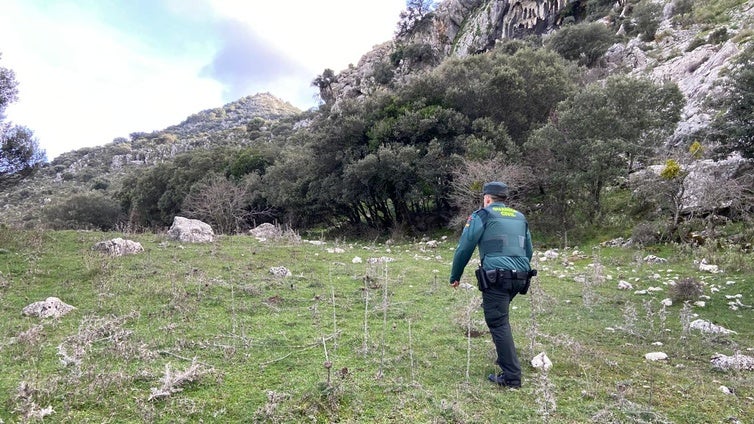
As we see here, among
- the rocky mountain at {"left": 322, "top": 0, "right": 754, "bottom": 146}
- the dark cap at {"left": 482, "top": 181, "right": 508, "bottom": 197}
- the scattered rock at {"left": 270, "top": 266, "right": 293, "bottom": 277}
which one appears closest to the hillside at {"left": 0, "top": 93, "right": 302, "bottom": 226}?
the rocky mountain at {"left": 322, "top": 0, "right": 754, "bottom": 146}

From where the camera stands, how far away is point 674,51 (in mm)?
31281

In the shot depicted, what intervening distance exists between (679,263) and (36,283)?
14.8 m

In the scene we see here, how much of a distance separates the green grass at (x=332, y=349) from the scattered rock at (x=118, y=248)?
1.07m

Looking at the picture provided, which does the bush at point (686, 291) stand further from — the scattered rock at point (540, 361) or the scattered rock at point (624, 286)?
the scattered rock at point (540, 361)

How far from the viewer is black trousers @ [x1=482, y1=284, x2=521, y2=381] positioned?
4266 mm

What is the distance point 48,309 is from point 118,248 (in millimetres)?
5176

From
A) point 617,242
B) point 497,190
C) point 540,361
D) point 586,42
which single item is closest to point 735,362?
point 540,361

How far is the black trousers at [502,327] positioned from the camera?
14.0 ft

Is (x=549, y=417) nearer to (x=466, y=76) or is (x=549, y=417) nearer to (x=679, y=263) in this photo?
(x=679, y=263)

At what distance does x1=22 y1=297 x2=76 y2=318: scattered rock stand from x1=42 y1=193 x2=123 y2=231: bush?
35.8 metres

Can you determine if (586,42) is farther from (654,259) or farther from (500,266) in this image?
(500,266)

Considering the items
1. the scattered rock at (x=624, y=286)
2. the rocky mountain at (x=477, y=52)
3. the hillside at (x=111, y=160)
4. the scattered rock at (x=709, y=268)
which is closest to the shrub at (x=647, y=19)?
the rocky mountain at (x=477, y=52)

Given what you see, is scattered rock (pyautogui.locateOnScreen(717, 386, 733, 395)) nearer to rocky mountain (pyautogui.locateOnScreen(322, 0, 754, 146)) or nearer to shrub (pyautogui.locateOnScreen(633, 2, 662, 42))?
rocky mountain (pyautogui.locateOnScreen(322, 0, 754, 146))

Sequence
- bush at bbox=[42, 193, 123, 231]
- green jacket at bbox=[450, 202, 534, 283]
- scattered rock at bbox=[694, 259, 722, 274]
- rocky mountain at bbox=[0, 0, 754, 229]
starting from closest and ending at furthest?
green jacket at bbox=[450, 202, 534, 283] → scattered rock at bbox=[694, 259, 722, 274] → rocky mountain at bbox=[0, 0, 754, 229] → bush at bbox=[42, 193, 123, 231]
